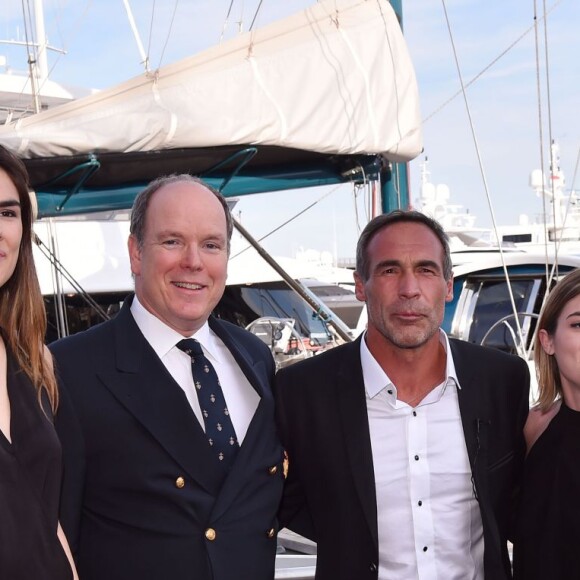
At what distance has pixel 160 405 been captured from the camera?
2.65 m

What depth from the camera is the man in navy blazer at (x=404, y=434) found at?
287 cm

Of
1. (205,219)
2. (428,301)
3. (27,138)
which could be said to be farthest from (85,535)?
(27,138)

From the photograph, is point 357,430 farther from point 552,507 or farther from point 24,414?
point 24,414

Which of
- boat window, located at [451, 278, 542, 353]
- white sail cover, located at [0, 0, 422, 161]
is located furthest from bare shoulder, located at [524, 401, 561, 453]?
boat window, located at [451, 278, 542, 353]

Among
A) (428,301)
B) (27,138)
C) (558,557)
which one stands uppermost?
(27,138)

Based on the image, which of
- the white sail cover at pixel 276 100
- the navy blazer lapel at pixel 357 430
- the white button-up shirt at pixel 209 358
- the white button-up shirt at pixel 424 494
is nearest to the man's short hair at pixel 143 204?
the white button-up shirt at pixel 209 358

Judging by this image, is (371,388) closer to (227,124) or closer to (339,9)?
(227,124)

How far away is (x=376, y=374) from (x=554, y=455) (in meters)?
0.64

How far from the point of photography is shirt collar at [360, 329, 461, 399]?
9.98 ft

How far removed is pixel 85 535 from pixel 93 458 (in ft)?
0.74

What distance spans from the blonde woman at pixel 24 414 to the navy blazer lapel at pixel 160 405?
0.76 ft

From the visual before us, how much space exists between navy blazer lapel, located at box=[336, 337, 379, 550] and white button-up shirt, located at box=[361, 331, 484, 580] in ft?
0.14

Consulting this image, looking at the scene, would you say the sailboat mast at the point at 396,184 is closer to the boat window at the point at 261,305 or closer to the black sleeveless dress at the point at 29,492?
the black sleeveless dress at the point at 29,492

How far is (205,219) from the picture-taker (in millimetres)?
2840
